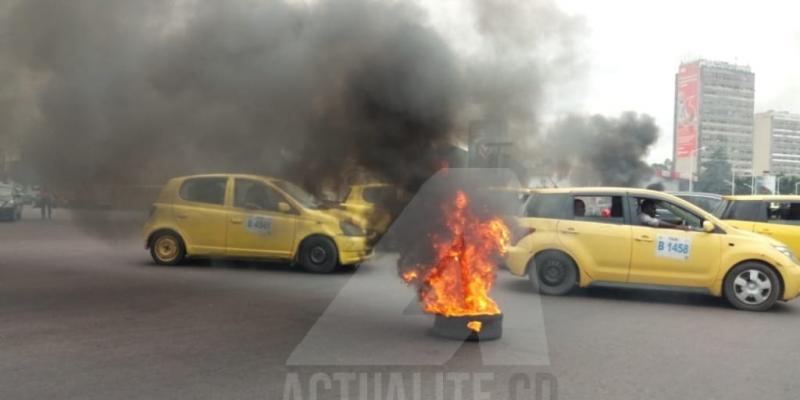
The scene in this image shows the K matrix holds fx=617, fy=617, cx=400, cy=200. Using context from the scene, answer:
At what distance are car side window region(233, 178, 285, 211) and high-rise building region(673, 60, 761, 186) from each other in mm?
16810

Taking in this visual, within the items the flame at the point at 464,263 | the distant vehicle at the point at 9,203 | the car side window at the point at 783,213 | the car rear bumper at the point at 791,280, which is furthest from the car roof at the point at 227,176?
the distant vehicle at the point at 9,203

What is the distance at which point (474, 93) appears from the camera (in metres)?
6.15

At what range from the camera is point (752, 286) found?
7.70m

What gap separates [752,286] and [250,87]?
6.58m

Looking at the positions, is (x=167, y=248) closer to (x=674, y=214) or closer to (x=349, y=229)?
(x=349, y=229)

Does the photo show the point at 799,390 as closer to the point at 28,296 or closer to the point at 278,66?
the point at 278,66

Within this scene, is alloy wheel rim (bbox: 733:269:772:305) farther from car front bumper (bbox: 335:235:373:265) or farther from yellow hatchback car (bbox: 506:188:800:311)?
car front bumper (bbox: 335:235:373:265)

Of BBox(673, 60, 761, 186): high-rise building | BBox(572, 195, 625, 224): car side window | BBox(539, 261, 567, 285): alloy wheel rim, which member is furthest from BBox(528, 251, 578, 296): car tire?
BBox(673, 60, 761, 186): high-rise building

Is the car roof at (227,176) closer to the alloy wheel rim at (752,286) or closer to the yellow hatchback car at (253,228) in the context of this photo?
the yellow hatchback car at (253,228)

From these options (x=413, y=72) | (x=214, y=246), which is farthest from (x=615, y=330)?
(x=214, y=246)

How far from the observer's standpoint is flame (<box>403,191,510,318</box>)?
17.9 ft

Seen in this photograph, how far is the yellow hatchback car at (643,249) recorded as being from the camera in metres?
7.71

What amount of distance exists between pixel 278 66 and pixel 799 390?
5.65 meters

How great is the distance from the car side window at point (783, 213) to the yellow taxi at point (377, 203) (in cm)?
724
